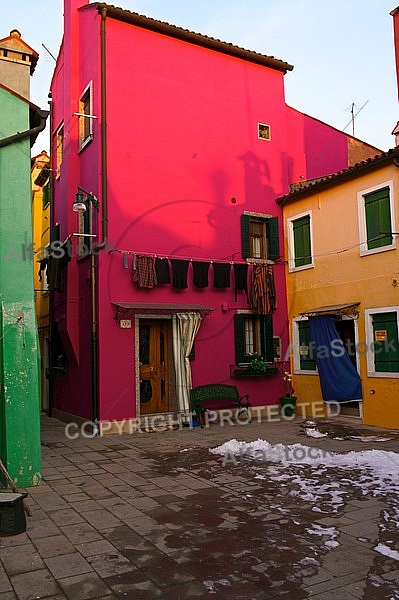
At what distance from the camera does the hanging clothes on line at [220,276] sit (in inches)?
508

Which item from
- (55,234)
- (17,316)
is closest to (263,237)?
(55,234)

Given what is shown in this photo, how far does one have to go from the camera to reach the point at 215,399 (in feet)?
41.0

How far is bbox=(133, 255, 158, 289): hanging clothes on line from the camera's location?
462 inches

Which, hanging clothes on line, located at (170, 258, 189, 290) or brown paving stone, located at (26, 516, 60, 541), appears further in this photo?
hanging clothes on line, located at (170, 258, 189, 290)

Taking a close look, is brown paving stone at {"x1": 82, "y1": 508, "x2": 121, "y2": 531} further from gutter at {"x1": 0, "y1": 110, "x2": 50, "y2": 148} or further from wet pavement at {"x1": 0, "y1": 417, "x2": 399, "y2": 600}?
gutter at {"x1": 0, "y1": 110, "x2": 50, "y2": 148}

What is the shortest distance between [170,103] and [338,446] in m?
9.09

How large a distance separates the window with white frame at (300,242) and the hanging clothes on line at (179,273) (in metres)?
3.37

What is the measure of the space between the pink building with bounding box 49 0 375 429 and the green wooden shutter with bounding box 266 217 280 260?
0.11 ft

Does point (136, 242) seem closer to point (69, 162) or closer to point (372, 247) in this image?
point (69, 162)

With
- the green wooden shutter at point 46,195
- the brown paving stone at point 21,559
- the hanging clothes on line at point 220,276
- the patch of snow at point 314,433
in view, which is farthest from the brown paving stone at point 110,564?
the green wooden shutter at point 46,195

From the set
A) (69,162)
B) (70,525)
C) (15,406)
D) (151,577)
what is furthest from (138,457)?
(69,162)

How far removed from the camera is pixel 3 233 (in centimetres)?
734

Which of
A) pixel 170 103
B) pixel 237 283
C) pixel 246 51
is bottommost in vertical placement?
pixel 237 283

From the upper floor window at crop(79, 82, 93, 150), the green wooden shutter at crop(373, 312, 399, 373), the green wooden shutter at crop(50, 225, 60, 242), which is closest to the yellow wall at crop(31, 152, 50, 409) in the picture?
the green wooden shutter at crop(50, 225, 60, 242)
